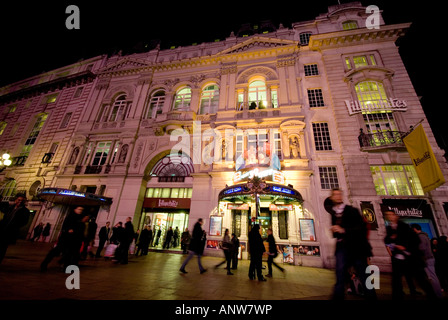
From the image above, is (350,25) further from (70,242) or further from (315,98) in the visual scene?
(70,242)

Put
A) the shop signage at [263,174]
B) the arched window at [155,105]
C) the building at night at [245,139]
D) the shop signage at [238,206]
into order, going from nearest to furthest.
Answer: the shop signage at [263,174] < the building at night at [245,139] < the shop signage at [238,206] < the arched window at [155,105]

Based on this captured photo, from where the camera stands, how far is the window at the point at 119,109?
808 inches

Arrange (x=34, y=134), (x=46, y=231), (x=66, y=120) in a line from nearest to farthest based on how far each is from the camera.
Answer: (x=46, y=231)
(x=66, y=120)
(x=34, y=134)

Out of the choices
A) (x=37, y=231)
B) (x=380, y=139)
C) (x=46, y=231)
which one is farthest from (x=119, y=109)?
(x=380, y=139)

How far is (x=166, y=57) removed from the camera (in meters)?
22.6

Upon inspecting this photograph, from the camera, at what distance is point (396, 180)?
42.5ft

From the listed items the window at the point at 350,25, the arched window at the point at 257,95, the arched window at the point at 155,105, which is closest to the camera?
the arched window at the point at 257,95

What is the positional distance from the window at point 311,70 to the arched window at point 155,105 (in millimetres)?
14954

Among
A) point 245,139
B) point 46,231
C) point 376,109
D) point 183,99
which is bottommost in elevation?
point 46,231

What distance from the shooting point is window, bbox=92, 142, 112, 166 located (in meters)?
18.7

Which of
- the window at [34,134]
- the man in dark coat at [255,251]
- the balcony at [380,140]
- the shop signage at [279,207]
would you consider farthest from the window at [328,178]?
the window at [34,134]

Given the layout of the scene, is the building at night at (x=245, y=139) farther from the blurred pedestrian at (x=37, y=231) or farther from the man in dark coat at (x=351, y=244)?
the man in dark coat at (x=351, y=244)

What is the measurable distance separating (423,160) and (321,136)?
237 inches
